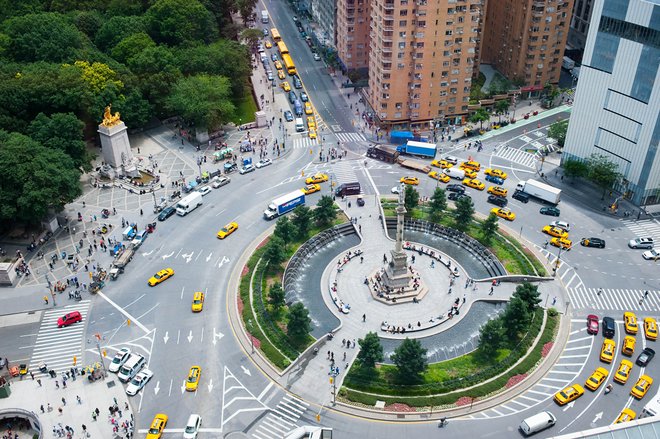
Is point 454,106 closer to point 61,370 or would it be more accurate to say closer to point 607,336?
point 607,336

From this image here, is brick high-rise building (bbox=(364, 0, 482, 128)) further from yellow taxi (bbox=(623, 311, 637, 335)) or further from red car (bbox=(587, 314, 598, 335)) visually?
yellow taxi (bbox=(623, 311, 637, 335))

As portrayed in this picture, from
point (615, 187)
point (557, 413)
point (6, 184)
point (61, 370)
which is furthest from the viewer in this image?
point (615, 187)

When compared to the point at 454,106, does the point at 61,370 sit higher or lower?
lower

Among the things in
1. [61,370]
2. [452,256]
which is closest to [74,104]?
[61,370]

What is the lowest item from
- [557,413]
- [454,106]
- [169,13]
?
[557,413]

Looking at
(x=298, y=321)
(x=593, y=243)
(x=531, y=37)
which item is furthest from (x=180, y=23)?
(x=593, y=243)

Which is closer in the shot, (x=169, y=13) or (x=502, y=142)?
(x=502, y=142)

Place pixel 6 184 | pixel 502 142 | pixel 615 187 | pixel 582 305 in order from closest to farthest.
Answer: pixel 582 305 → pixel 6 184 → pixel 615 187 → pixel 502 142
